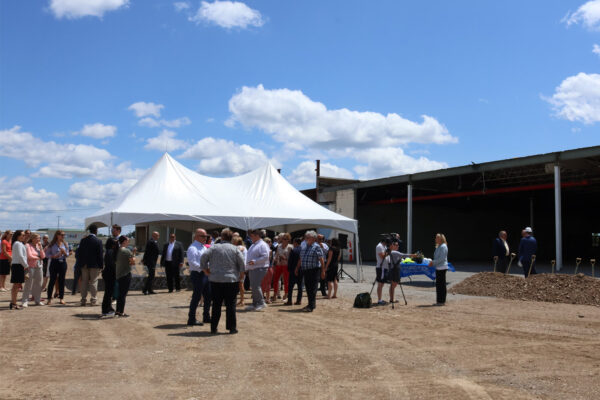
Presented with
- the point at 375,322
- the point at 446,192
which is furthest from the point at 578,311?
the point at 446,192

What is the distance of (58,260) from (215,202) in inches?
214

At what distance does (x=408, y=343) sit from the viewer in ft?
22.9

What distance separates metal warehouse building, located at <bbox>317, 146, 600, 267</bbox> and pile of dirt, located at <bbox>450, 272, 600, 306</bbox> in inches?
291

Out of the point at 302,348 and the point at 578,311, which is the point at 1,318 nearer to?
the point at 302,348

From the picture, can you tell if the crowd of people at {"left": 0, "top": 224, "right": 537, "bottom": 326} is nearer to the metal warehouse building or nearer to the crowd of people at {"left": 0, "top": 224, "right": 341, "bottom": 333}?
the crowd of people at {"left": 0, "top": 224, "right": 341, "bottom": 333}

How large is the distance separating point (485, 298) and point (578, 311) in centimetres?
237

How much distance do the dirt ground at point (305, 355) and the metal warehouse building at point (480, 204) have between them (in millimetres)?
13601

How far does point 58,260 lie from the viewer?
1067 cm

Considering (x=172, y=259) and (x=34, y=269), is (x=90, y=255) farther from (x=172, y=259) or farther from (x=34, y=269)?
(x=172, y=259)

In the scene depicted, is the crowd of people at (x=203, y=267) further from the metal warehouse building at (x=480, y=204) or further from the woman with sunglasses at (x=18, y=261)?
the metal warehouse building at (x=480, y=204)

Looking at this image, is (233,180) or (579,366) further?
(233,180)

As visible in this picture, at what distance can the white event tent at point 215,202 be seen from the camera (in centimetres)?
1390

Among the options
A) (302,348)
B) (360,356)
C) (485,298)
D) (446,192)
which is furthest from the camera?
(446,192)

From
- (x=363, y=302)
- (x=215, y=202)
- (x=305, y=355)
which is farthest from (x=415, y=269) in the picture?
(x=305, y=355)
